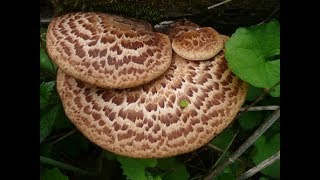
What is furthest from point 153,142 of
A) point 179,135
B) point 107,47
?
point 107,47

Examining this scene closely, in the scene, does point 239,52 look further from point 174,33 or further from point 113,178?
point 113,178

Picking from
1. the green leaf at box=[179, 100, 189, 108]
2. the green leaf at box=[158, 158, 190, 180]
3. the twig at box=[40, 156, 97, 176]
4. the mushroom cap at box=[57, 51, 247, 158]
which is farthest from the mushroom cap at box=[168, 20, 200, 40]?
the twig at box=[40, 156, 97, 176]

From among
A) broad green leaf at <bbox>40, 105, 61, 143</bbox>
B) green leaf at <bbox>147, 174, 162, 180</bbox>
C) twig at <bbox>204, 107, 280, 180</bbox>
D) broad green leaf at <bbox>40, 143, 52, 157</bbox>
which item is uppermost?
twig at <bbox>204, 107, 280, 180</bbox>

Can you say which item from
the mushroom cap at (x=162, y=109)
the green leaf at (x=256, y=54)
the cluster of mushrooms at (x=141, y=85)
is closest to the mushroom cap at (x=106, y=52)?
the cluster of mushrooms at (x=141, y=85)

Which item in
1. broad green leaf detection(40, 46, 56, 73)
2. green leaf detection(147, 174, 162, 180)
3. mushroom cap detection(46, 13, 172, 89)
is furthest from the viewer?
broad green leaf detection(40, 46, 56, 73)

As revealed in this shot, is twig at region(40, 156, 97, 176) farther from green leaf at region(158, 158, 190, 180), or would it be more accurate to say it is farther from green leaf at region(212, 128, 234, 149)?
green leaf at region(212, 128, 234, 149)

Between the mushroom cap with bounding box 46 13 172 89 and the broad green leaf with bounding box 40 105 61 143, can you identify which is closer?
the mushroom cap with bounding box 46 13 172 89

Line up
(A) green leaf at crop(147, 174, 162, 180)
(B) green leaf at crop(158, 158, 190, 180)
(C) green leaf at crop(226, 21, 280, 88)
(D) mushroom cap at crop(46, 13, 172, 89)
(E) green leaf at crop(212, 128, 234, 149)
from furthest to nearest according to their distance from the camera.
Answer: (E) green leaf at crop(212, 128, 234, 149) → (B) green leaf at crop(158, 158, 190, 180) → (A) green leaf at crop(147, 174, 162, 180) → (C) green leaf at crop(226, 21, 280, 88) → (D) mushroom cap at crop(46, 13, 172, 89)
